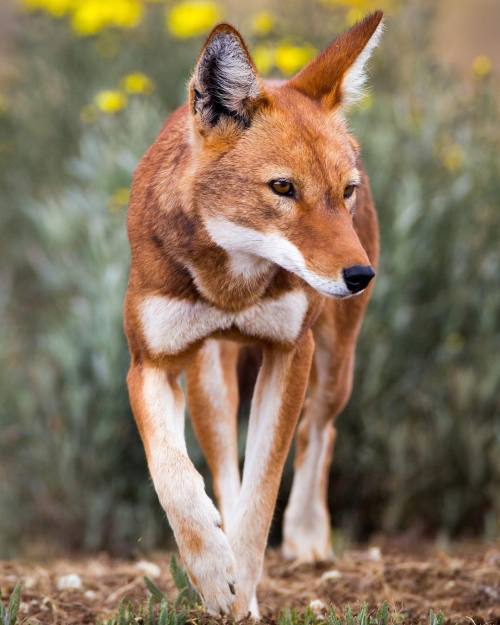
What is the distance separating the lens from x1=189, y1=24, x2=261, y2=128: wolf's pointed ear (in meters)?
3.97

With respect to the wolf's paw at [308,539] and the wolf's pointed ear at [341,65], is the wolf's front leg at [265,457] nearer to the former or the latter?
the wolf's pointed ear at [341,65]

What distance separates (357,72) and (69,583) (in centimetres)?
244

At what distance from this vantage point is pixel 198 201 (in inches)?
163

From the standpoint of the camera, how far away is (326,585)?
529cm

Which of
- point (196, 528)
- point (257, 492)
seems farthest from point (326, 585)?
point (196, 528)

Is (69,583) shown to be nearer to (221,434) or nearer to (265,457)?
(221,434)

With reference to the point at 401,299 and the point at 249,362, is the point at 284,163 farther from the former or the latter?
the point at 401,299

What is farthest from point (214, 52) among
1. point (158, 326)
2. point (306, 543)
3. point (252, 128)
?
point (306, 543)

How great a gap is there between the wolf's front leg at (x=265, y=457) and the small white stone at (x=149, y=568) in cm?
102

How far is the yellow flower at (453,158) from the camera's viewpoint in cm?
817

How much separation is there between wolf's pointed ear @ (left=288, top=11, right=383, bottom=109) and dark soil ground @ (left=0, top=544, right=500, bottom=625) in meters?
1.90

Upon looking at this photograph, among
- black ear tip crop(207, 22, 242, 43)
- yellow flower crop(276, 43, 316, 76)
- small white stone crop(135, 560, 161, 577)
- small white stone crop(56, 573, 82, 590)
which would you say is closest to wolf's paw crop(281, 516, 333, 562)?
small white stone crop(135, 560, 161, 577)

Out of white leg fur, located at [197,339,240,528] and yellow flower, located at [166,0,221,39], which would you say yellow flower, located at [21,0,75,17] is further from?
white leg fur, located at [197,339,240,528]

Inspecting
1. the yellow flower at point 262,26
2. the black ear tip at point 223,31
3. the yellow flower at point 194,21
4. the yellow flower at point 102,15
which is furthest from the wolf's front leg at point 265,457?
the yellow flower at point 102,15
